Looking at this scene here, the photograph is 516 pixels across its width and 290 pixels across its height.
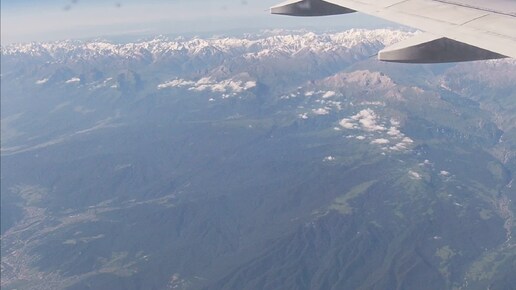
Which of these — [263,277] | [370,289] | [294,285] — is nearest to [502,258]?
[370,289]

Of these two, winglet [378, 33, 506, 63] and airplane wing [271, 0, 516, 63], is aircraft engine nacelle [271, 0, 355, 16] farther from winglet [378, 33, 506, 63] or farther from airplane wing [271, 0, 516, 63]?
winglet [378, 33, 506, 63]

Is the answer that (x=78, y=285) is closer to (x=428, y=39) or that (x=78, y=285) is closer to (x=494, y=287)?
(x=494, y=287)

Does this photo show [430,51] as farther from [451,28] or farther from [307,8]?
[307,8]

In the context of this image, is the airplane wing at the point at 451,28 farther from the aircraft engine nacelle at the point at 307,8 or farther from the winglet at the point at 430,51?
the aircraft engine nacelle at the point at 307,8

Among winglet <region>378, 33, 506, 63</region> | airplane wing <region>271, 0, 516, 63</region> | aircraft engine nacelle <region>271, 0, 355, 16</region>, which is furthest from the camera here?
aircraft engine nacelle <region>271, 0, 355, 16</region>

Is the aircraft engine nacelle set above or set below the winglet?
above

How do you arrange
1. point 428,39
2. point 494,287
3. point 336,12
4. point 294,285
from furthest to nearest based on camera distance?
point 294,285, point 494,287, point 336,12, point 428,39

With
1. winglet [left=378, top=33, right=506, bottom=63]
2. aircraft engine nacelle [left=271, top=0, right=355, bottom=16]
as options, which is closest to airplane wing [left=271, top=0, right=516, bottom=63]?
winglet [left=378, top=33, right=506, bottom=63]

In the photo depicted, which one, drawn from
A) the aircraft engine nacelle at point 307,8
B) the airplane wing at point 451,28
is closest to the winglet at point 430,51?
the airplane wing at point 451,28

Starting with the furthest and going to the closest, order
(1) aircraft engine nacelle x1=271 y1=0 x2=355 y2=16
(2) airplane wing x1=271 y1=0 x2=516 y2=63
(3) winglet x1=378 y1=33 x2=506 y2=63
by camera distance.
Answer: (1) aircraft engine nacelle x1=271 y1=0 x2=355 y2=16, (3) winglet x1=378 y1=33 x2=506 y2=63, (2) airplane wing x1=271 y1=0 x2=516 y2=63
